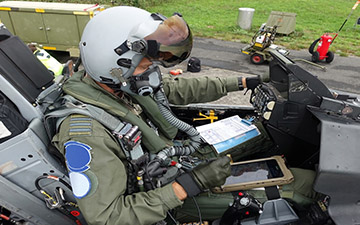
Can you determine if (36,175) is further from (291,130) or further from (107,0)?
(107,0)

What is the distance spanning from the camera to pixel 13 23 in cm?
644

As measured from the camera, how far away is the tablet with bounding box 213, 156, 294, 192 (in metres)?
1.73

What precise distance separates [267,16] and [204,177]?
12551 mm

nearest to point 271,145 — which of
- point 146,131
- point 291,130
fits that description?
point 291,130

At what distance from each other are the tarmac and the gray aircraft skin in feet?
9.71

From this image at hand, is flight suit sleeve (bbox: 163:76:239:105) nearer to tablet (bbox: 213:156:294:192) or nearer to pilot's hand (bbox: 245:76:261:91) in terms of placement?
pilot's hand (bbox: 245:76:261:91)

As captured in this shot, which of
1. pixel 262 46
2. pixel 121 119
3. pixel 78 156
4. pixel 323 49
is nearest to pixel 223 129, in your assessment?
pixel 121 119

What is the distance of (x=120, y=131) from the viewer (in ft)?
4.84

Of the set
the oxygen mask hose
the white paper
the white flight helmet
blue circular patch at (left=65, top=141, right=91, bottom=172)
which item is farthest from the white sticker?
the white paper

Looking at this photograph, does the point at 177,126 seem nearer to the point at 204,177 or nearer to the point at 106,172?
the point at 204,177

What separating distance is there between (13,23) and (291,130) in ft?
23.4

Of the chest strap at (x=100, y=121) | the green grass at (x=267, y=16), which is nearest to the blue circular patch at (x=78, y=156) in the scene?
the chest strap at (x=100, y=121)

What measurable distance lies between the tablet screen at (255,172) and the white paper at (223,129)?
0.34 meters

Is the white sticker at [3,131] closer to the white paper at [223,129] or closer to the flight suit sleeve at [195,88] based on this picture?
the flight suit sleeve at [195,88]
